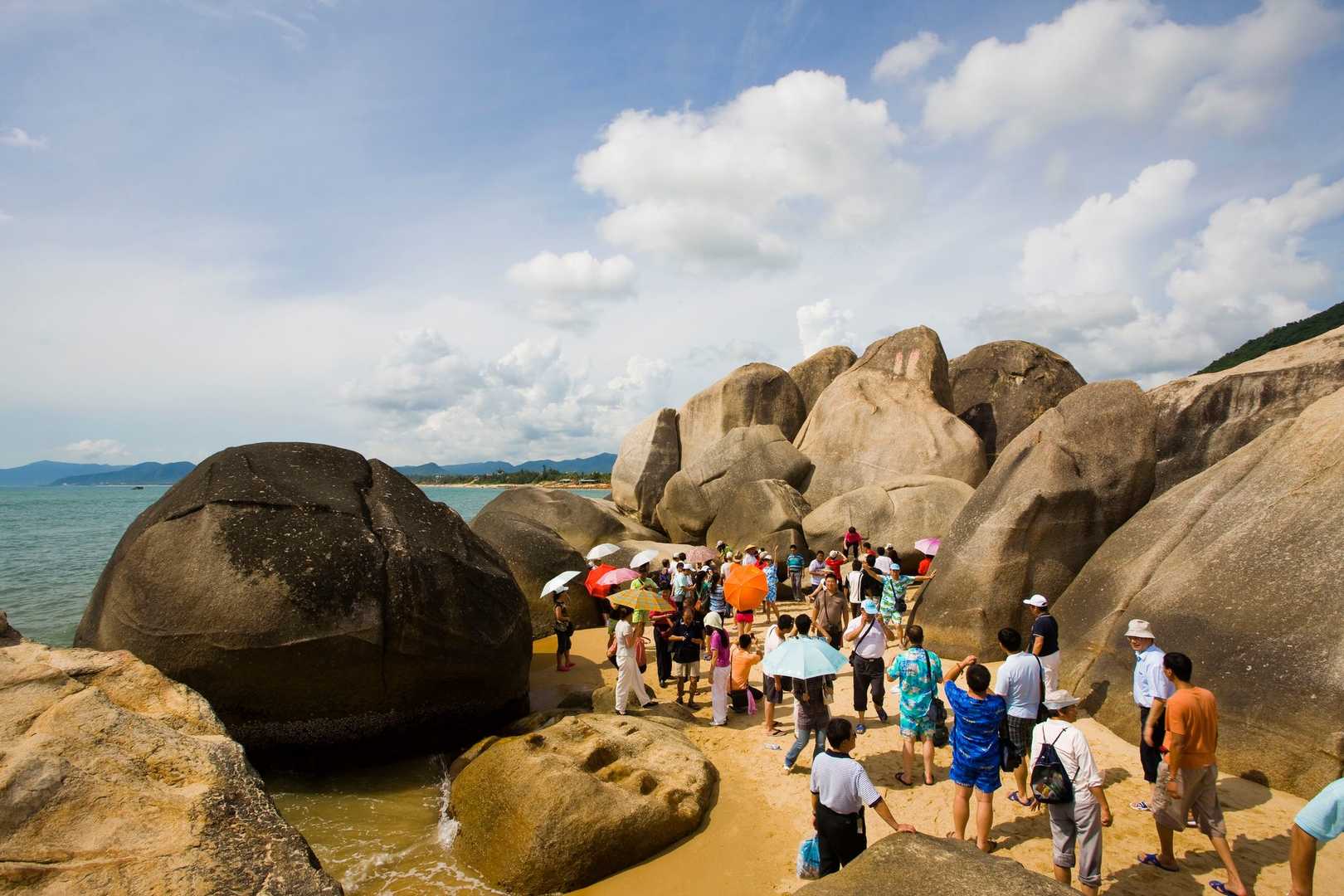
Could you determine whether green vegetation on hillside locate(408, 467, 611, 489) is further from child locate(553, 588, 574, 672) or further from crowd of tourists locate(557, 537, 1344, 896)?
crowd of tourists locate(557, 537, 1344, 896)

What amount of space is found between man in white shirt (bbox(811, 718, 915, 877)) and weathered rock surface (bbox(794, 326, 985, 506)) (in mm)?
16084

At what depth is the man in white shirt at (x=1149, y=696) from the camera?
18.8ft

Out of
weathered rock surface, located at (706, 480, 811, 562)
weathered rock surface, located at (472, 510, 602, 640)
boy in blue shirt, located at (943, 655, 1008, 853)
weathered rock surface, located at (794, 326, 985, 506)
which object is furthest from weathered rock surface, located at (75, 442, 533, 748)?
weathered rock surface, located at (794, 326, 985, 506)

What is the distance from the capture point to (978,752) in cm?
527

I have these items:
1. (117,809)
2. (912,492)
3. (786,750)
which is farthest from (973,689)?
(912,492)

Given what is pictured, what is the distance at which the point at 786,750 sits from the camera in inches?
307

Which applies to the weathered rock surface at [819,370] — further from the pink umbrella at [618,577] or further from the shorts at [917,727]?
the shorts at [917,727]

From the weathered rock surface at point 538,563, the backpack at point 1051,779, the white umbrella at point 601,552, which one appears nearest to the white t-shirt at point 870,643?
the backpack at point 1051,779

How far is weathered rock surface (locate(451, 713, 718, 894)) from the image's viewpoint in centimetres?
574

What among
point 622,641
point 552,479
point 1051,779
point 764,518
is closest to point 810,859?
point 1051,779

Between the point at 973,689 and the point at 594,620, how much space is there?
33.7 ft

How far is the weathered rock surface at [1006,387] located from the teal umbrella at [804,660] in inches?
808

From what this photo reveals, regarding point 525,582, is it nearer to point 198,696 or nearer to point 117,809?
point 198,696

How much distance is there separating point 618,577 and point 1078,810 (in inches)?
330
